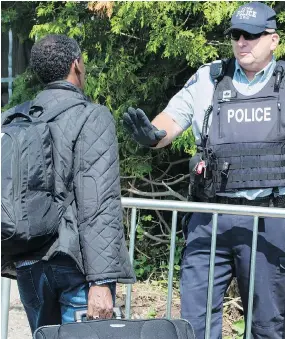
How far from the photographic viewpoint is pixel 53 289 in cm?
335

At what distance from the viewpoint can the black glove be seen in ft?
12.6

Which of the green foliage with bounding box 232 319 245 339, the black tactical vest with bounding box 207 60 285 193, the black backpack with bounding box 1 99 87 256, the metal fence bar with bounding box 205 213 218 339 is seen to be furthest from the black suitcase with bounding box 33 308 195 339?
the green foliage with bounding box 232 319 245 339

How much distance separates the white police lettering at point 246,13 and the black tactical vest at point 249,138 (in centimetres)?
28

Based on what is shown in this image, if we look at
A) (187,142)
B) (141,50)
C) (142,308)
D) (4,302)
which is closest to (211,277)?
(4,302)

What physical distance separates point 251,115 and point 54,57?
1004 millimetres

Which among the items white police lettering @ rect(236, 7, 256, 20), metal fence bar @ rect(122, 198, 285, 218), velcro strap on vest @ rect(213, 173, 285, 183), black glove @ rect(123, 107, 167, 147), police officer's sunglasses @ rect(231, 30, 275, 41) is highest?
white police lettering @ rect(236, 7, 256, 20)

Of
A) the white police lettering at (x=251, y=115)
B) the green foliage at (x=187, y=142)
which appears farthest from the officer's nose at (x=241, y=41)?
the green foliage at (x=187, y=142)

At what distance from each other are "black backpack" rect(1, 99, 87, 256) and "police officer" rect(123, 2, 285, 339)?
2.40ft

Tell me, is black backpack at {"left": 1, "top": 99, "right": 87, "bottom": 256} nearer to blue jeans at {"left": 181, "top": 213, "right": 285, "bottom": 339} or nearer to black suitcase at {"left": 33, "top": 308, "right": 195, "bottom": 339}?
black suitcase at {"left": 33, "top": 308, "right": 195, "bottom": 339}

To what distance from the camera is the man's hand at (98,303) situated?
3207 millimetres

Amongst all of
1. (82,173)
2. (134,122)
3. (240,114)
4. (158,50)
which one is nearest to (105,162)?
(82,173)

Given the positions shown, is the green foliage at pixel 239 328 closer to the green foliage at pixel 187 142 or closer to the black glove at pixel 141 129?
the green foliage at pixel 187 142

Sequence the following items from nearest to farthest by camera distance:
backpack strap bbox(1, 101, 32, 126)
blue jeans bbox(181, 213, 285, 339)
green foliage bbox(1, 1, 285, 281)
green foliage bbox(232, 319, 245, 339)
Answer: backpack strap bbox(1, 101, 32, 126) → blue jeans bbox(181, 213, 285, 339) → green foliage bbox(232, 319, 245, 339) → green foliage bbox(1, 1, 285, 281)

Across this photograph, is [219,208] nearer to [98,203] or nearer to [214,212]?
[214,212]
